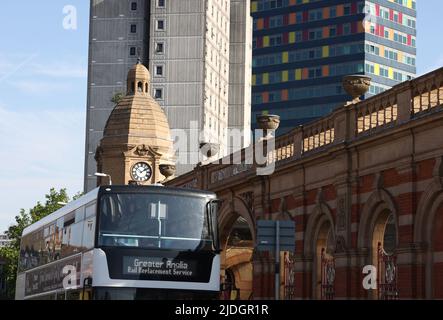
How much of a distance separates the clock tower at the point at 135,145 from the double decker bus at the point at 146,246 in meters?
56.0

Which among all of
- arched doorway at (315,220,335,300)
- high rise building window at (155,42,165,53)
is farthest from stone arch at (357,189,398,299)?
high rise building window at (155,42,165,53)

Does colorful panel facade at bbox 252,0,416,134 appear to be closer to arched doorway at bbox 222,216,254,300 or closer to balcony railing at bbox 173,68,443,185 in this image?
arched doorway at bbox 222,216,254,300

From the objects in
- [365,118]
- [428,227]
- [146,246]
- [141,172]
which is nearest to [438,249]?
[428,227]

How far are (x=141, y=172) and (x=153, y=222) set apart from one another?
59754 millimetres

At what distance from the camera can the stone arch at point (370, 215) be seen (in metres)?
27.5

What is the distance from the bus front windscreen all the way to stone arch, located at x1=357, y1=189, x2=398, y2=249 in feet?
16.8

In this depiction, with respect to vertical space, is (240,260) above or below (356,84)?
below

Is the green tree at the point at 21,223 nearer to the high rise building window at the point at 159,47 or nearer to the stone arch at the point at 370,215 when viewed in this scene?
the high rise building window at the point at 159,47

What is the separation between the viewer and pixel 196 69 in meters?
126

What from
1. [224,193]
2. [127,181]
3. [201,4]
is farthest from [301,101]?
[224,193]

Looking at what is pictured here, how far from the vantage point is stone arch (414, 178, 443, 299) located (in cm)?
2497

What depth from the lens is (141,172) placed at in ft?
275

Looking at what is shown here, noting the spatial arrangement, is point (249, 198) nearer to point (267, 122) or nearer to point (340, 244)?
point (267, 122)

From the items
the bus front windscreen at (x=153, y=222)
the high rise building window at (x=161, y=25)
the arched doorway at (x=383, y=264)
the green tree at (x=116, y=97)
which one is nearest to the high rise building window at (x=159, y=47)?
the high rise building window at (x=161, y=25)
